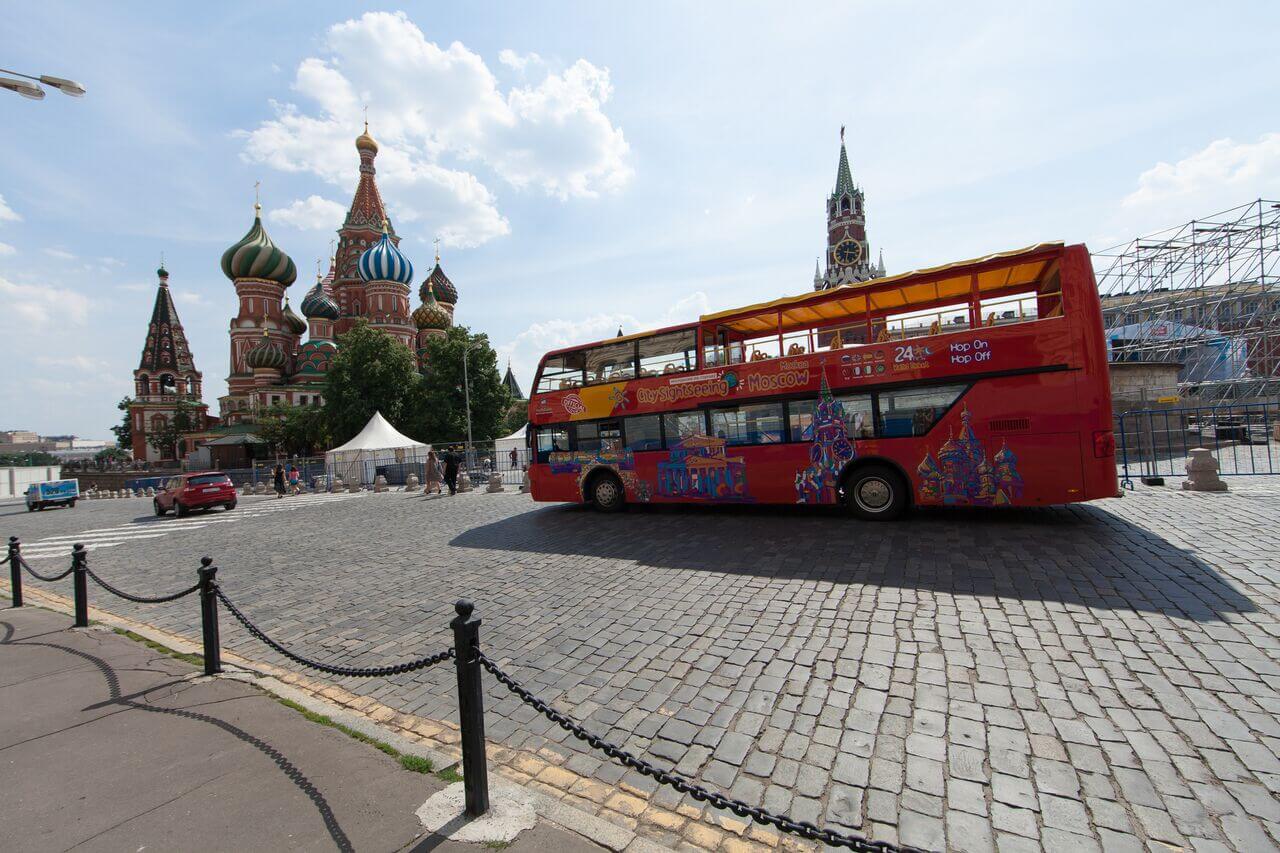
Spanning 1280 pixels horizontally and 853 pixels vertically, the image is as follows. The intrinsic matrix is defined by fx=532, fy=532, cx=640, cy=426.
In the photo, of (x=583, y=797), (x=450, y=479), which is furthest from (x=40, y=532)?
(x=583, y=797)

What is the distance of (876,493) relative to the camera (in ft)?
28.6

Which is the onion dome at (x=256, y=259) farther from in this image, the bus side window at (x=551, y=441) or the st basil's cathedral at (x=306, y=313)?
the bus side window at (x=551, y=441)

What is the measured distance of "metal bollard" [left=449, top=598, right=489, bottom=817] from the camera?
262 centimetres

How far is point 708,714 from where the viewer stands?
3447mm

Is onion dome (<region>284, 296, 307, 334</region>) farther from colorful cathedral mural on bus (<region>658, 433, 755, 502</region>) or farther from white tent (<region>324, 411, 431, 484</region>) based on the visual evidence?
colorful cathedral mural on bus (<region>658, 433, 755, 502</region>)

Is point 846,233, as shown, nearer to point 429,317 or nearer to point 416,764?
point 429,317

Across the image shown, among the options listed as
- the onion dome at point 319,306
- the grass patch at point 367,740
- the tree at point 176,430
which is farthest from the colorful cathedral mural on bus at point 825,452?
the tree at point 176,430

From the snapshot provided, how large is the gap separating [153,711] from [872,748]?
4.92 m

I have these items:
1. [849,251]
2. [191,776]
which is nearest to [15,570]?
[191,776]

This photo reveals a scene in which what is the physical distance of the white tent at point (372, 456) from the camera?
2711 centimetres

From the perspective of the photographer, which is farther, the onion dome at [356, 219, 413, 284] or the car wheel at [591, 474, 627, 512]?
the onion dome at [356, 219, 413, 284]

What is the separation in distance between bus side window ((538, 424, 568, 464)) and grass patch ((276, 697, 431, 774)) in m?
8.31

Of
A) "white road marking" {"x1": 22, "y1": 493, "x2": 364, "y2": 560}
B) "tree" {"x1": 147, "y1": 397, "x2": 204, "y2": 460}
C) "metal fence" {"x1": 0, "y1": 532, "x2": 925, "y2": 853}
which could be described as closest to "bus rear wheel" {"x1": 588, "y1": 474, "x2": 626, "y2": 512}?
"metal fence" {"x1": 0, "y1": 532, "x2": 925, "y2": 853}

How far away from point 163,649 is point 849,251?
94158 mm
